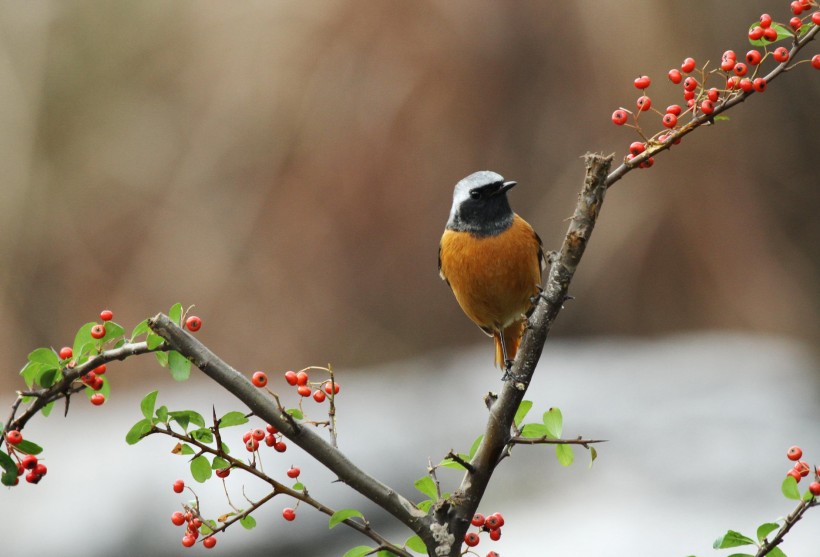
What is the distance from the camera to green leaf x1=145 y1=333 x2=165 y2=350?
1.73 meters

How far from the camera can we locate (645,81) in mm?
2027

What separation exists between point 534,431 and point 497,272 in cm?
141

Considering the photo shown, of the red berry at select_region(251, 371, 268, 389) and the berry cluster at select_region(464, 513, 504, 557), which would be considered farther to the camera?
the berry cluster at select_region(464, 513, 504, 557)

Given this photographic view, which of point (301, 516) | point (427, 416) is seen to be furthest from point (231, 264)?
point (301, 516)

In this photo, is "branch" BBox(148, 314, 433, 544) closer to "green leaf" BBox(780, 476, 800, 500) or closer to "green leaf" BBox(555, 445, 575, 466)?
"green leaf" BBox(555, 445, 575, 466)

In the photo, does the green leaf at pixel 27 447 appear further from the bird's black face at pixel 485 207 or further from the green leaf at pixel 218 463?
the bird's black face at pixel 485 207

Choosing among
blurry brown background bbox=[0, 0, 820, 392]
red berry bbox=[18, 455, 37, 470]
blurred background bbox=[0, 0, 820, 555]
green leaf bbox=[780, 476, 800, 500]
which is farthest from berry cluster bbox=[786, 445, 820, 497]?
blurry brown background bbox=[0, 0, 820, 392]

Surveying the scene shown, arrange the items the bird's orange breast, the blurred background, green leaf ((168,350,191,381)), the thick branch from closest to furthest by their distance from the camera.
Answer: green leaf ((168,350,191,381)) → the thick branch → the bird's orange breast → the blurred background

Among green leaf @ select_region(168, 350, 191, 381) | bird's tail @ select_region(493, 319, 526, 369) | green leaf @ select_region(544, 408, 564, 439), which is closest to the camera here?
green leaf @ select_region(168, 350, 191, 381)

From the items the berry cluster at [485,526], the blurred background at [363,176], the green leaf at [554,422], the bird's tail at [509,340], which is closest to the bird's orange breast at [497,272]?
the bird's tail at [509,340]

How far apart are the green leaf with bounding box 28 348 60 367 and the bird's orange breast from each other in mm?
1930

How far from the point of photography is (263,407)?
174 cm

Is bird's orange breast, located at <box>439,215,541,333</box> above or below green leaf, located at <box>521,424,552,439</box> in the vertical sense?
above

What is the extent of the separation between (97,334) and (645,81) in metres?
1.23
